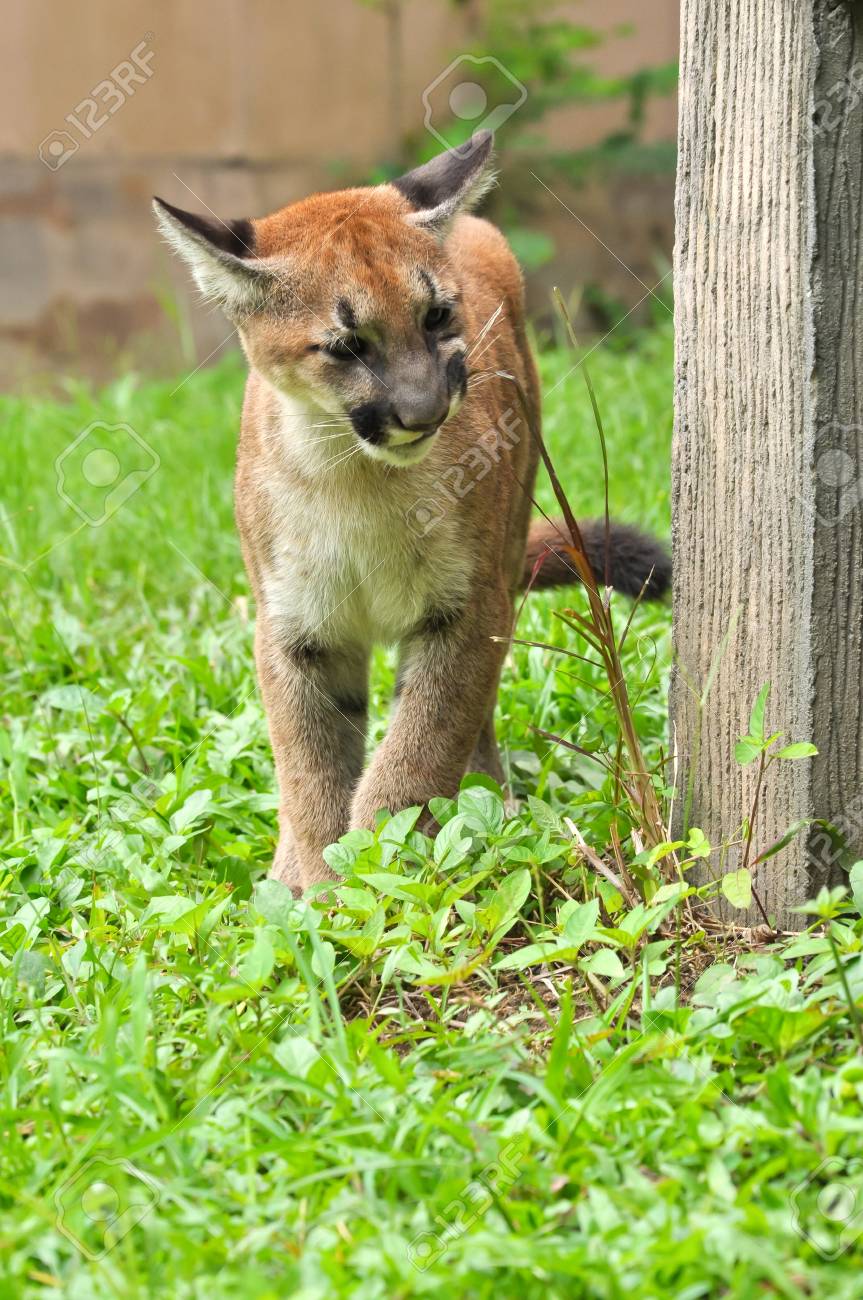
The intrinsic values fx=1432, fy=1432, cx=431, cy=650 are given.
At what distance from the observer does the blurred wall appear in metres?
9.68

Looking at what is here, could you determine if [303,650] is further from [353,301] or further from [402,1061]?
[402,1061]

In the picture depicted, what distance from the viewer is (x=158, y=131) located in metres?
10.3

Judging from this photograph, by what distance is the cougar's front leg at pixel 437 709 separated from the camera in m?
3.50

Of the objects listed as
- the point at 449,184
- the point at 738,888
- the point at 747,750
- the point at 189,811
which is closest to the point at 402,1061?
the point at 738,888

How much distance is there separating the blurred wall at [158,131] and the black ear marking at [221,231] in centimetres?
584

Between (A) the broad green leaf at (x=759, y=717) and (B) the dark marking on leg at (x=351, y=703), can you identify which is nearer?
(A) the broad green leaf at (x=759, y=717)

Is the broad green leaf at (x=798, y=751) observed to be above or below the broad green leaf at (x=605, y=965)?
above

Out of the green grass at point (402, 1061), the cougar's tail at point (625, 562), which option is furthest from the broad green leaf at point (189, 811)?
the cougar's tail at point (625, 562)

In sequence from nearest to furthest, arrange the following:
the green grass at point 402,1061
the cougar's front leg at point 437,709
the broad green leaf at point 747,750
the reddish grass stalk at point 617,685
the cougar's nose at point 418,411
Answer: the green grass at point 402,1061 → the broad green leaf at point 747,750 → the reddish grass stalk at point 617,685 → the cougar's nose at point 418,411 → the cougar's front leg at point 437,709

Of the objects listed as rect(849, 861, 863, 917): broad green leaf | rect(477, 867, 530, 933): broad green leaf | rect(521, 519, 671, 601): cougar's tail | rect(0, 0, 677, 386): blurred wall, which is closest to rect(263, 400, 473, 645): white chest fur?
rect(521, 519, 671, 601): cougar's tail

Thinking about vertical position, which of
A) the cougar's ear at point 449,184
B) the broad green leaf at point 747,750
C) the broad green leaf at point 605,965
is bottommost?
the broad green leaf at point 605,965

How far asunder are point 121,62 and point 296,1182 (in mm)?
9135

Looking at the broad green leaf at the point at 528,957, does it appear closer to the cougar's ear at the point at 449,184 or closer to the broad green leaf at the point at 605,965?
the broad green leaf at the point at 605,965

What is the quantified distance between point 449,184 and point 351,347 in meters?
0.68
